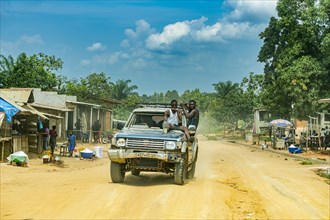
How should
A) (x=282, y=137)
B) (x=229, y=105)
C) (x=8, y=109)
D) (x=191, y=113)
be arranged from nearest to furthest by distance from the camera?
(x=191, y=113) < (x=8, y=109) < (x=282, y=137) < (x=229, y=105)

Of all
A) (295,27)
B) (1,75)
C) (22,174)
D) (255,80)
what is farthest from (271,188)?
Answer: (255,80)

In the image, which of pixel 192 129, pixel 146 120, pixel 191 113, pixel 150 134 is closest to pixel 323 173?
pixel 191 113

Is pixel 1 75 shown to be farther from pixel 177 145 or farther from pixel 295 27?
pixel 177 145

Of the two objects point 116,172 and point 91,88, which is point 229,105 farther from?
point 116,172

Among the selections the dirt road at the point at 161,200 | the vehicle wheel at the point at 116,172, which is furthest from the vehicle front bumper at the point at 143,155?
the dirt road at the point at 161,200

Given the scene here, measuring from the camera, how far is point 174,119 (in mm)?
12477

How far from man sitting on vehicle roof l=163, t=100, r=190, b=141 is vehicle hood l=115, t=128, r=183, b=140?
0.15m

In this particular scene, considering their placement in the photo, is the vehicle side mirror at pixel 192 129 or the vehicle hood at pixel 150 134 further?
the vehicle side mirror at pixel 192 129

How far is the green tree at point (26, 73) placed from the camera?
47.2 metres

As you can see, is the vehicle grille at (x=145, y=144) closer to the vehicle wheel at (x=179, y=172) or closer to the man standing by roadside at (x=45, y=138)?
the vehicle wheel at (x=179, y=172)

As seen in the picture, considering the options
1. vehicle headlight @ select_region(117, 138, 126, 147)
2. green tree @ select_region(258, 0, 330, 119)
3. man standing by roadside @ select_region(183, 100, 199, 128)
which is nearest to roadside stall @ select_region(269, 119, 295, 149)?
green tree @ select_region(258, 0, 330, 119)

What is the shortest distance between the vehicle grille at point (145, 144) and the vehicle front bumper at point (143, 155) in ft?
0.48

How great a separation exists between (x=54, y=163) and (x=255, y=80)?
42.9m

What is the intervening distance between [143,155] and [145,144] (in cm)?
29
